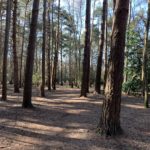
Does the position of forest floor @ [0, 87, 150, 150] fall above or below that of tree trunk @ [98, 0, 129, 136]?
below

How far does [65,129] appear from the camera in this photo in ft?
29.2

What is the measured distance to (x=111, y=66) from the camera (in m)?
8.02

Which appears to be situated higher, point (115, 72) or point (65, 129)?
point (115, 72)

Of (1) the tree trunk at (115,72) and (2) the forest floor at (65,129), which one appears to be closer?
(2) the forest floor at (65,129)

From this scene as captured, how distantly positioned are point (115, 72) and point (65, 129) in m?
2.26

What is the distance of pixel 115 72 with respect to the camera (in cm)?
798

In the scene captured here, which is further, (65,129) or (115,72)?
(65,129)

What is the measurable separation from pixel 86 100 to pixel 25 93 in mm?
3849

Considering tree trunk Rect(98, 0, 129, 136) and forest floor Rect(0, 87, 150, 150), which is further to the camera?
tree trunk Rect(98, 0, 129, 136)

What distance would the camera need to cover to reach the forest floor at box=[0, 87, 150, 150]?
7.28 meters

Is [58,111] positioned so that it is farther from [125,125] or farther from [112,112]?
[112,112]

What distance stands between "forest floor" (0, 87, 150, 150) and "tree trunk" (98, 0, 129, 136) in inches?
16.0

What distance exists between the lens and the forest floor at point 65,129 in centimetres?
728

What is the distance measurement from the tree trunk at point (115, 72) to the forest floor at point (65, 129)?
1.34 feet
